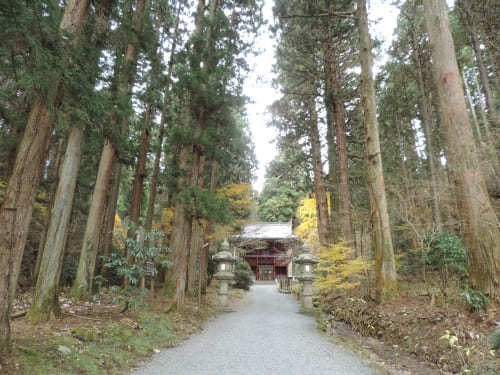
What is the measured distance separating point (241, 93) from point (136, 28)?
3350 mm

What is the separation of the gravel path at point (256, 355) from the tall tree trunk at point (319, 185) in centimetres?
489

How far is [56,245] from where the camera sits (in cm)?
485

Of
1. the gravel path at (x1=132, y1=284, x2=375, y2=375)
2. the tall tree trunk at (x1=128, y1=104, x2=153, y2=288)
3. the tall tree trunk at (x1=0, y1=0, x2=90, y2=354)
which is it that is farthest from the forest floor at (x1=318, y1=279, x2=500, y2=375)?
the tall tree trunk at (x1=128, y1=104, x2=153, y2=288)

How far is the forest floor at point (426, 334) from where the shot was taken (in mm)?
3680

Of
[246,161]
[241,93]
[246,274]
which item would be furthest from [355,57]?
[246,274]

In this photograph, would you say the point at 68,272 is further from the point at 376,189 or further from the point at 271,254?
the point at 271,254

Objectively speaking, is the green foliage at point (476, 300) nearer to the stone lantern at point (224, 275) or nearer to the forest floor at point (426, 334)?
the forest floor at point (426, 334)

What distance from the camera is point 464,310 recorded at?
4.49 meters

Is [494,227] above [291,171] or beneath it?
beneath

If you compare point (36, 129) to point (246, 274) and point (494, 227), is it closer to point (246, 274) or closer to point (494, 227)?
point (494, 227)

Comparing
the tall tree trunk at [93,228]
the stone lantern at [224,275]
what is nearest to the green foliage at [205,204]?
the tall tree trunk at [93,228]

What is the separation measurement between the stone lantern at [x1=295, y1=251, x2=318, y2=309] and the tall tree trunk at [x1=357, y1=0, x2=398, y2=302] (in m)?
3.72

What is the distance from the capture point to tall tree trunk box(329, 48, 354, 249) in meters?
8.88

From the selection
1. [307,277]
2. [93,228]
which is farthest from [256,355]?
[307,277]
